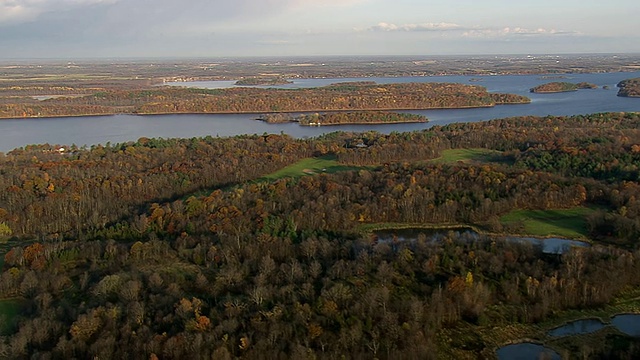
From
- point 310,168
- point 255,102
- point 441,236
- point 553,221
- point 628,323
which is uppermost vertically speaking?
point 255,102

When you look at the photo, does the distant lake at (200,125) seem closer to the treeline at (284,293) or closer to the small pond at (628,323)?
the treeline at (284,293)

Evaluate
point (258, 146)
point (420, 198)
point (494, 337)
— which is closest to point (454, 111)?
point (258, 146)

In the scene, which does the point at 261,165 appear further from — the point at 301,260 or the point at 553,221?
the point at 553,221

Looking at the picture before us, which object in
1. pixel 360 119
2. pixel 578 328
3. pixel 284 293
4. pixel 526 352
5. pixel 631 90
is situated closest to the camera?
pixel 526 352

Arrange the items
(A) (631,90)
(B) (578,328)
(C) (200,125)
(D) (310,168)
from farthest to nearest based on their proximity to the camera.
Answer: (A) (631,90)
(C) (200,125)
(D) (310,168)
(B) (578,328)

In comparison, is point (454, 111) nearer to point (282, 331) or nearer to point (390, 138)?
point (390, 138)

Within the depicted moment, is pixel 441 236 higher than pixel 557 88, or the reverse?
pixel 557 88

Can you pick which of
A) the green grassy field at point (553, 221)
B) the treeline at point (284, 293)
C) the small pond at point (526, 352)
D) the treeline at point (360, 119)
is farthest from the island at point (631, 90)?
the small pond at point (526, 352)

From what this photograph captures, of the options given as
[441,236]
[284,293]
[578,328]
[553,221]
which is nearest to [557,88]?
[553,221]
